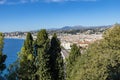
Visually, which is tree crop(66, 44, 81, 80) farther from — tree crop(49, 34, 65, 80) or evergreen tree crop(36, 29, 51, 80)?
evergreen tree crop(36, 29, 51, 80)

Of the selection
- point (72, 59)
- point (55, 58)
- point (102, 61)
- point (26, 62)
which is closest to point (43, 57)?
point (26, 62)

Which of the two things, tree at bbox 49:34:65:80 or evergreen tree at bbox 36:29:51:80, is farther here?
tree at bbox 49:34:65:80

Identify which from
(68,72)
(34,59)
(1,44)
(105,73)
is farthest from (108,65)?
(1,44)

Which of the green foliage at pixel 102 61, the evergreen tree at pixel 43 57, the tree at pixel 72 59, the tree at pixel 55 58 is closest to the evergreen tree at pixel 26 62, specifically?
the evergreen tree at pixel 43 57

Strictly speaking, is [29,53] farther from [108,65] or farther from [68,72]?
[108,65]

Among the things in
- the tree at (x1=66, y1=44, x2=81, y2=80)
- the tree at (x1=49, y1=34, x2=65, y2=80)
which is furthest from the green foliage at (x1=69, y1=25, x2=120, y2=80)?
the tree at (x1=49, y1=34, x2=65, y2=80)

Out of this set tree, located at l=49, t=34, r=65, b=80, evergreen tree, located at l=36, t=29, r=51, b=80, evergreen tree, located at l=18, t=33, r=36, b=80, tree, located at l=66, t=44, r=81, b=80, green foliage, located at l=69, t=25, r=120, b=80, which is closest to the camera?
green foliage, located at l=69, t=25, r=120, b=80
